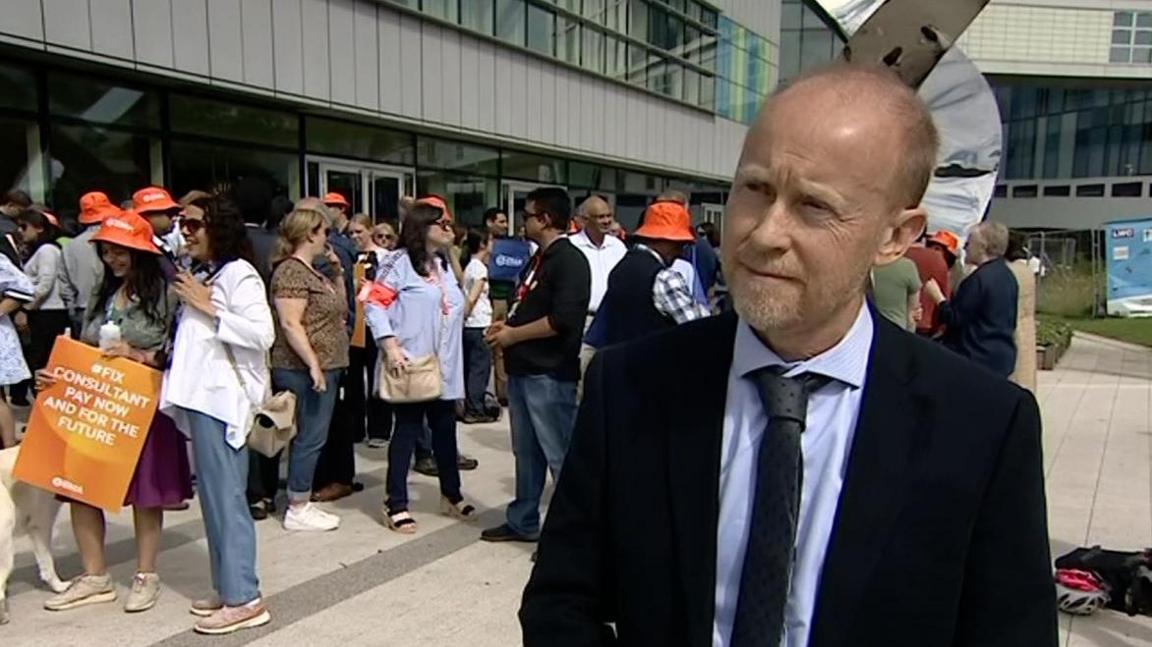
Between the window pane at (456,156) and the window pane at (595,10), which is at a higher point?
the window pane at (595,10)

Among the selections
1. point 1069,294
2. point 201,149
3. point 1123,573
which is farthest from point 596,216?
point 1069,294

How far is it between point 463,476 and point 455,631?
103 inches

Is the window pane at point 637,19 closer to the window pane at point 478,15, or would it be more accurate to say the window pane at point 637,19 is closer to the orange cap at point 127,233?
the window pane at point 478,15

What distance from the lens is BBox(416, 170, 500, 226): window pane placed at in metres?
16.3

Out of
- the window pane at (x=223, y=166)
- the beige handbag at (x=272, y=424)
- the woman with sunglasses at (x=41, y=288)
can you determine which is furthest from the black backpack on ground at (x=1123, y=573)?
the window pane at (x=223, y=166)

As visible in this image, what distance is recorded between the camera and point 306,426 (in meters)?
5.03

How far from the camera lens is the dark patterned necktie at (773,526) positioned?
1.19m

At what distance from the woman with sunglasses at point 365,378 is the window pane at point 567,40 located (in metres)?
11.0

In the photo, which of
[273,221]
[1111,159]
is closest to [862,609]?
[273,221]

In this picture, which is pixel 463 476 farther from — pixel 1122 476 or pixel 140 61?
pixel 140 61

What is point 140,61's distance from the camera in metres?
10.2

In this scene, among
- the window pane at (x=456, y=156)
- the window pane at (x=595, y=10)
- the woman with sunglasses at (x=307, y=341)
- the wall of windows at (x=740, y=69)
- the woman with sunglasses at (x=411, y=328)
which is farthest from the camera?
the wall of windows at (x=740, y=69)

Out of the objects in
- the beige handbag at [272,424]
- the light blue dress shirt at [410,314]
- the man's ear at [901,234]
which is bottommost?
the beige handbag at [272,424]

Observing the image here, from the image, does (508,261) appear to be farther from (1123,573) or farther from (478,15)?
(478,15)
